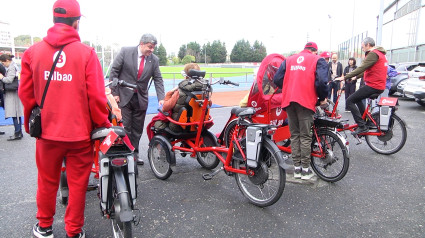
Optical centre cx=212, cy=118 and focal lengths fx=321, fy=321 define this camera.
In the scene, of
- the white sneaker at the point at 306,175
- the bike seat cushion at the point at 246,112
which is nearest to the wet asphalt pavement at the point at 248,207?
the white sneaker at the point at 306,175

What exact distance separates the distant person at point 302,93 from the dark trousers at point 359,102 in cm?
195

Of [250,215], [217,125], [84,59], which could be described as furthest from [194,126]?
[217,125]

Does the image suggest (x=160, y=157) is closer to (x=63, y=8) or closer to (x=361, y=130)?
(x=63, y=8)

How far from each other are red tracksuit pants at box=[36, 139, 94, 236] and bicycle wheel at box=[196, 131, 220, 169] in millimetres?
2065

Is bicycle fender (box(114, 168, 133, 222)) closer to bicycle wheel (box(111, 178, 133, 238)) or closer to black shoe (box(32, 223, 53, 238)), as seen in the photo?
bicycle wheel (box(111, 178, 133, 238))

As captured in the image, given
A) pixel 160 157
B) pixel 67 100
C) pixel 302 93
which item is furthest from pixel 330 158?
pixel 67 100

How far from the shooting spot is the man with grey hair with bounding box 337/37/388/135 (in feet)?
18.8

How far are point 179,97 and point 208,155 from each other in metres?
1.02

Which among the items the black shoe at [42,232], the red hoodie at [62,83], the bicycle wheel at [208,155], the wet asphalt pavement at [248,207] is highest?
the red hoodie at [62,83]

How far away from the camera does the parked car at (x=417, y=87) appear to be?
10.8 metres

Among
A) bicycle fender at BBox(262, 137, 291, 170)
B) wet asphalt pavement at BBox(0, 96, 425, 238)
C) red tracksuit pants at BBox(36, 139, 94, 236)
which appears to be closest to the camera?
red tracksuit pants at BBox(36, 139, 94, 236)

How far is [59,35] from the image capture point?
2445mm

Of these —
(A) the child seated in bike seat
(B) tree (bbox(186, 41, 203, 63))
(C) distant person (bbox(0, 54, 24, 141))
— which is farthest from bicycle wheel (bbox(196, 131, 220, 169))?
(B) tree (bbox(186, 41, 203, 63))

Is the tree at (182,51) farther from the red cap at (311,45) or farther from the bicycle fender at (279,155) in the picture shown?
the bicycle fender at (279,155)
